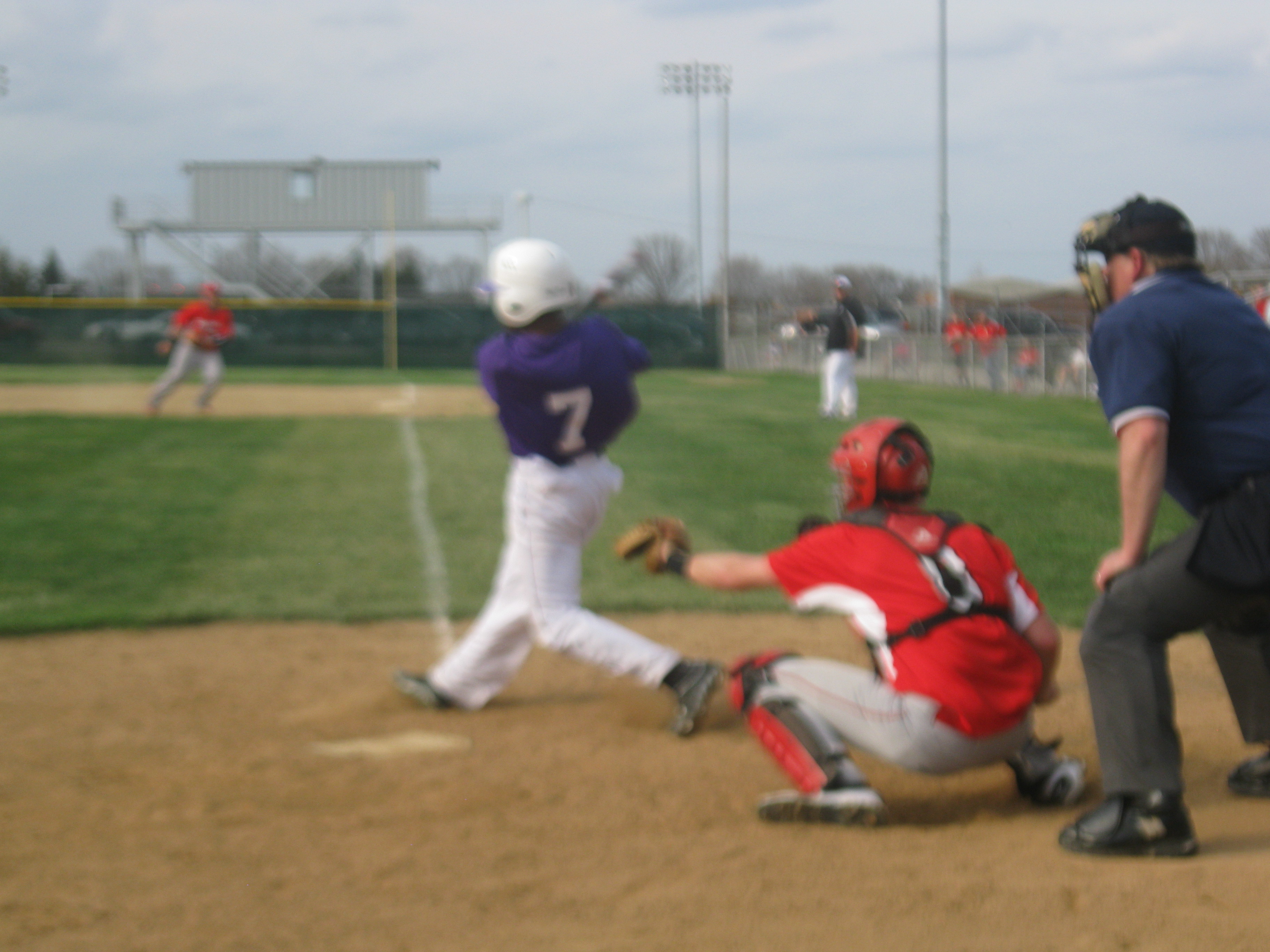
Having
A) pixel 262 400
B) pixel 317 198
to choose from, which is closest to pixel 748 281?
pixel 317 198

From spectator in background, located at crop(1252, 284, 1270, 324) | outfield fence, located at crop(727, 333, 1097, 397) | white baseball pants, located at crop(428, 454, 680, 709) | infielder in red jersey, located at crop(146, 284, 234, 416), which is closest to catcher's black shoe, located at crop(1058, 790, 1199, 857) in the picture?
white baseball pants, located at crop(428, 454, 680, 709)

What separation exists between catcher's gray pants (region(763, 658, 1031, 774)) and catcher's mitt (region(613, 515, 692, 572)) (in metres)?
0.56

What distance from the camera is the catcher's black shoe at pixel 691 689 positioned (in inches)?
199

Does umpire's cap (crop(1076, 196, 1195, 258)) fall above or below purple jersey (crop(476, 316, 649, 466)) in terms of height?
above

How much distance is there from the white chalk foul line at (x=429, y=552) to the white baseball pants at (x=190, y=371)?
5111 mm

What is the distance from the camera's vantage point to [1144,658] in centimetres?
373

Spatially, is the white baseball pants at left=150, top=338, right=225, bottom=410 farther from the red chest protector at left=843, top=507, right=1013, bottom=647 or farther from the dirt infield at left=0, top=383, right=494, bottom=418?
the red chest protector at left=843, top=507, right=1013, bottom=647

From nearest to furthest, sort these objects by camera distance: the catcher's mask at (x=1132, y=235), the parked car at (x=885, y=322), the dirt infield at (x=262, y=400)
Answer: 1. the catcher's mask at (x=1132, y=235)
2. the dirt infield at (x=262, y=400)
3. the parked car at (x=885, y=322)

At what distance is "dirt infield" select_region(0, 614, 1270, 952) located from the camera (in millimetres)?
3104

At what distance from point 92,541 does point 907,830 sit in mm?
7395

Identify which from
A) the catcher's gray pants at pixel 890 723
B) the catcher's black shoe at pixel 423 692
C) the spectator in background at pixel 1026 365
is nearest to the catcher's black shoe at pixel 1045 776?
the catcher's gray pants at pixel 890 723

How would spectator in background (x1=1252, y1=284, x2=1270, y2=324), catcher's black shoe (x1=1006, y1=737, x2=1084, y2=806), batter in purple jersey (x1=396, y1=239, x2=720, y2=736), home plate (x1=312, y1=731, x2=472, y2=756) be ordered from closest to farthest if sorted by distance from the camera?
catcher's black shoe (x1=1006, y1=737, x2=1084, y2=806) < home plate (x1=312, y1=731, x2=472, y2=756) < batter in purple jersey (x1=396, y1=239, x2=720, y2=736) < spectator in background (x1=1252, y1=284, x2=1270, y2=324)

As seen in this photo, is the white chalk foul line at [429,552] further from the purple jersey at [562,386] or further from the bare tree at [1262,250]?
the bare tree at [1262,250]

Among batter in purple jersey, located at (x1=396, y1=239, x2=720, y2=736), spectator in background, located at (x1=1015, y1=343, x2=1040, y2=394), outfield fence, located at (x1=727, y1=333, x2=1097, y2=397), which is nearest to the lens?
batter in purple jersey, located at (x1=396, y1=239, x2=720, y2=736)
